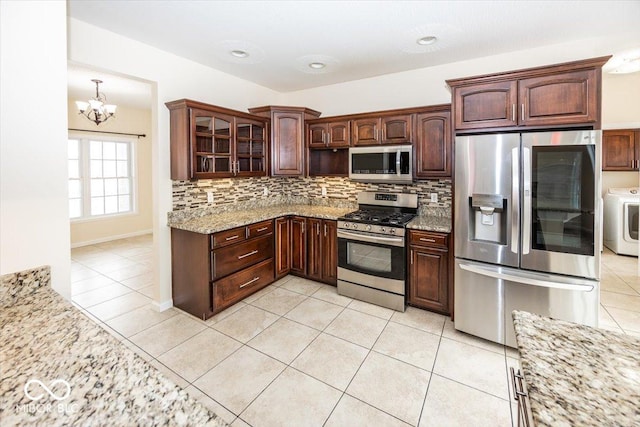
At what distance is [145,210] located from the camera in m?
6.69

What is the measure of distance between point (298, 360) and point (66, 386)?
1.78m

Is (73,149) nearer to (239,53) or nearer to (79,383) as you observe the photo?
(239,53)

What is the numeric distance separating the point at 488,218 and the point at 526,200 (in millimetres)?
305

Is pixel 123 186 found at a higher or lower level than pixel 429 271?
higher

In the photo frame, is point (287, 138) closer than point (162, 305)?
No

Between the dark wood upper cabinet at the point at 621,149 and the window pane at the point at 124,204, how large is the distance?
8916 mm

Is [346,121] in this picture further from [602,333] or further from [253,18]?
[602,333]

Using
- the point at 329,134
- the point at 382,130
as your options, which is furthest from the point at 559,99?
the point at 329,134

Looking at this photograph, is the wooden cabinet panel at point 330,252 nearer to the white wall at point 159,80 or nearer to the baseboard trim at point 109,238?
the white wall at point 159,80

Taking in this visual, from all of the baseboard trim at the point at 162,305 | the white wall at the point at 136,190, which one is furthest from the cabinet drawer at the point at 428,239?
the white wall at the point at 136,190

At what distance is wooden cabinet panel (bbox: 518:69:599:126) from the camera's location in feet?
7.22

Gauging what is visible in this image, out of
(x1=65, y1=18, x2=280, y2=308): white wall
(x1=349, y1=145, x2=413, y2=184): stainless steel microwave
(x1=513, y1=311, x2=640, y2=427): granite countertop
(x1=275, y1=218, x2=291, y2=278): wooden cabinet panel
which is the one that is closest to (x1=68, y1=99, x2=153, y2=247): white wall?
(x1=65, y1=18, x2=280, y2=308): white wall

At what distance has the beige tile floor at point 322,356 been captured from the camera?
1872mm

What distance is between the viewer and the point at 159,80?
9.95 ft
